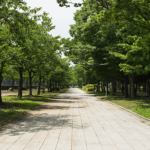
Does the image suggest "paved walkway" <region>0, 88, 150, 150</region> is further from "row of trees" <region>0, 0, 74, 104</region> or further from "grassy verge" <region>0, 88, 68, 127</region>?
"row of trees" <region>0, 0, 74, 104</region>

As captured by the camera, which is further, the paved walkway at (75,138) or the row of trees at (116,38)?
the row of trees at (116,38)

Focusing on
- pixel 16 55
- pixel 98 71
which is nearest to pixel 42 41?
pixel 16 55

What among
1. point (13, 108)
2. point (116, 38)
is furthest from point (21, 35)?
point (116, 38)

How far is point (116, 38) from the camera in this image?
69.9 feet

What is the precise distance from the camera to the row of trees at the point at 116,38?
1203cm

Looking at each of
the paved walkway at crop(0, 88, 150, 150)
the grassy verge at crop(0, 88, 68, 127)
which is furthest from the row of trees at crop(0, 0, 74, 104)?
the paved walkway at crop(0, 88, 150, 150)

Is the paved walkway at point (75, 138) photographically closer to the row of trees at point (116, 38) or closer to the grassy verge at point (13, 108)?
the grassy verge at point (13, 108)

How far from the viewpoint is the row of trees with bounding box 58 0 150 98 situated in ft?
39.5

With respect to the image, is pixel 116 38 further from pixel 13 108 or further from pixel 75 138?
pixel 75 138

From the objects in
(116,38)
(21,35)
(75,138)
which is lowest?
(75,138)

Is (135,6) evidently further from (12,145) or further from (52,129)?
(12,145)

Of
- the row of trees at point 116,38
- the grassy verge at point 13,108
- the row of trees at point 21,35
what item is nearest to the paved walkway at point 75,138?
the grassy verge at point 13,108

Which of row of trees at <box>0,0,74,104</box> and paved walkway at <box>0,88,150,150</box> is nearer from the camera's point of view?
paved walkway at <box>0,88,150,150</box>

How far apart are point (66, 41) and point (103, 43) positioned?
41.0ft
